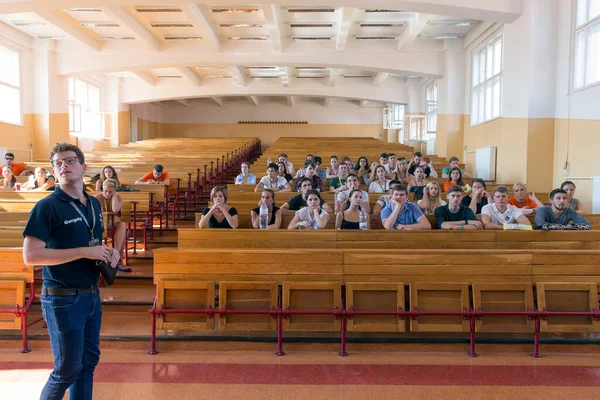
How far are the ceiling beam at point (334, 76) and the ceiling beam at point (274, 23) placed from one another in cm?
→ 364

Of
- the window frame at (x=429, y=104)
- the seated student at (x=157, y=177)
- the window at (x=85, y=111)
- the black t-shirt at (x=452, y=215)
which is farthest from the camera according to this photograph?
the window frame at (x=429, y=104)

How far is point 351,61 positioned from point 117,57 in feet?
19.6

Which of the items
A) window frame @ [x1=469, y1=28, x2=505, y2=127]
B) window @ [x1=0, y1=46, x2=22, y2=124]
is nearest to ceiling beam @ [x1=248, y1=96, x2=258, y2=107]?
window @ [x1=0, y1=46, x2=22, y2=124]

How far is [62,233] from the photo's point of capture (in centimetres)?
228

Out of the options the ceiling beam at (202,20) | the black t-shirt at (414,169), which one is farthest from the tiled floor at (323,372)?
the ceiling beam at (202,20)

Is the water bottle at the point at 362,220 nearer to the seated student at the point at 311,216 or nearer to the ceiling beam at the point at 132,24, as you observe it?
the seated student at the point at 311,216

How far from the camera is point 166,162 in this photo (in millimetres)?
11750

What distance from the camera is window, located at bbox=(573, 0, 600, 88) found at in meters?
7.18

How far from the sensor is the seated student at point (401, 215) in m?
5.00

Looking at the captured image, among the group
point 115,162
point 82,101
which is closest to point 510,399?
point 115,162

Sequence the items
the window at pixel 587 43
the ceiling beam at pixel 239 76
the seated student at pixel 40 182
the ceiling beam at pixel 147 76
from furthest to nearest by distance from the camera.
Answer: the ceiling beam at pixel 147 76
the ceiling beam at pixel 239 76
the seated student at pixel 40 182
the window at pixel 587 43

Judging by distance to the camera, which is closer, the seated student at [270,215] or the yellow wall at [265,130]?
the seated student at [270,215]

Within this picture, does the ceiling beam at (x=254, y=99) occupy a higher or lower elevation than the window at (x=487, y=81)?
higher

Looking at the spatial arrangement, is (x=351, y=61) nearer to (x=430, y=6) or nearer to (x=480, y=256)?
(x=430, y=6)
